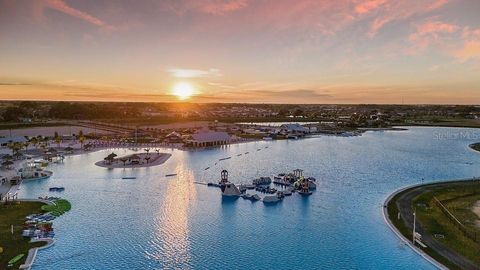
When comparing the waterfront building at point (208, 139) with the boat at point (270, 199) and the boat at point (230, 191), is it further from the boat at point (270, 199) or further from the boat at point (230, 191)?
the boat at point (270, 199)

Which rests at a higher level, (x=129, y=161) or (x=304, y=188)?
(x=129, y=161)

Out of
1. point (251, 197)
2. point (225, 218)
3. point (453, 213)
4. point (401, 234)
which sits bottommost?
point (225, 218)

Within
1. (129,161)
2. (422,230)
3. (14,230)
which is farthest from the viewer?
(129,161)

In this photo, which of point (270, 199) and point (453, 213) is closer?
point (453, 213)

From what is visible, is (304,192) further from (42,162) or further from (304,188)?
(42,162)

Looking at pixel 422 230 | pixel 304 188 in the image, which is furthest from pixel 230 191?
pixel 422 230

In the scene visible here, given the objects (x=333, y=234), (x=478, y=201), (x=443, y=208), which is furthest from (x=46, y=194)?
(x=478, y=201)

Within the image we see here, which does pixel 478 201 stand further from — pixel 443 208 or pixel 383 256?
pixel 383 256

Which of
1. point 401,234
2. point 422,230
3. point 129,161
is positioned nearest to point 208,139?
point 129,161

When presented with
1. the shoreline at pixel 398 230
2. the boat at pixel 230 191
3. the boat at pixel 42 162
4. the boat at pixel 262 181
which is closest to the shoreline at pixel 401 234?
the shoreline at pixel 398 230

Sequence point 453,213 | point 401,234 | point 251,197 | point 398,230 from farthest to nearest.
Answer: point 251,197, point 453,213, point 398,230, point 401,234
